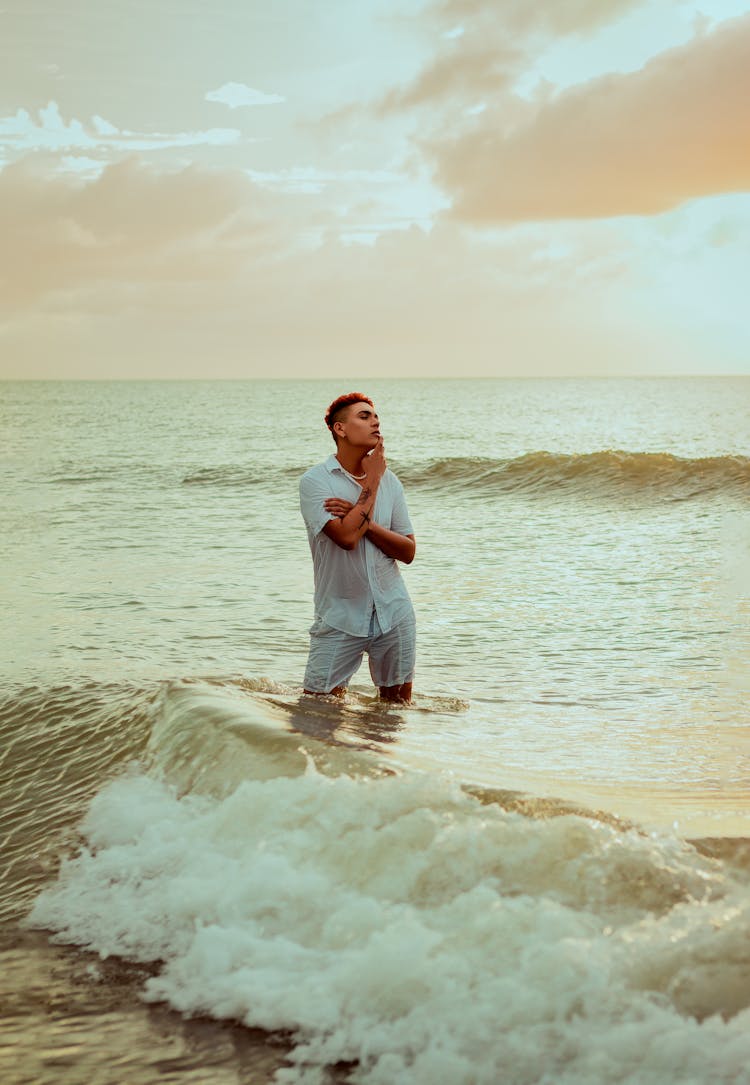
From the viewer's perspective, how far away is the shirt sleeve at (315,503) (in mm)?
5219

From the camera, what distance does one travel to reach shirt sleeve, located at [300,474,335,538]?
522 cm

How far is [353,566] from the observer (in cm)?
539

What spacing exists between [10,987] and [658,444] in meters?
43.3

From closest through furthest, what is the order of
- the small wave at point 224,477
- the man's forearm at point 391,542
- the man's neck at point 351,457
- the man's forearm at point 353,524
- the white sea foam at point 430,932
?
the white sea foam at point 430,932 → the man's forearm at point 353,524 → the man's forearm at point 391,542 → the man's neck at point 351,457 → the small wave at point 224,477

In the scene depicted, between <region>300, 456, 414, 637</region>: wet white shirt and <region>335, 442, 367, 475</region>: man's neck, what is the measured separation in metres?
0.03

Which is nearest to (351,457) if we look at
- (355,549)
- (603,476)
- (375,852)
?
(355,549)

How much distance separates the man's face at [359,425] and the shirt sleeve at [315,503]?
0.89 feet

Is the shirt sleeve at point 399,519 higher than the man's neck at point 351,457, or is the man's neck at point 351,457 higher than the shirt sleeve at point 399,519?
the man's neck at point 351,457

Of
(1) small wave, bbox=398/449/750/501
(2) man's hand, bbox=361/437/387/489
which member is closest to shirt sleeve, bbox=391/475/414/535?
(2) man's hand, bbox=361/437/387/489

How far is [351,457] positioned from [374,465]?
0.15m

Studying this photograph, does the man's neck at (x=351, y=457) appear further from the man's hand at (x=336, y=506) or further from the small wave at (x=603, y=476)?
the small wave at (x=603, y=476)

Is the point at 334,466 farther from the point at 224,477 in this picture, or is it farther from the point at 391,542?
the point at 224,477

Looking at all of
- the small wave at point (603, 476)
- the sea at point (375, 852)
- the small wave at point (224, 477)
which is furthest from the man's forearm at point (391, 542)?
the small wave at point (224, 477)

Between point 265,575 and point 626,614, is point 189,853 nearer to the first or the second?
point 626,614
